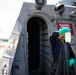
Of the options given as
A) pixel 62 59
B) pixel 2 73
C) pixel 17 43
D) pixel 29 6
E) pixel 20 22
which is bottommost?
pixel 2 73

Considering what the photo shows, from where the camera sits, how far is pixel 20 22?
172 inches

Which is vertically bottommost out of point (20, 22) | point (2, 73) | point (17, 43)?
point (2, 73)

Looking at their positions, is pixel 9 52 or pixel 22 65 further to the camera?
pixel 22 65

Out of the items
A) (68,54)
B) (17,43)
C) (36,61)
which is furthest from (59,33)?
(36,61)

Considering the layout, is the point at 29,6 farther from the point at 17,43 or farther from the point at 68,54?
the point at 68,54

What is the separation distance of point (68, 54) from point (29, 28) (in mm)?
2281

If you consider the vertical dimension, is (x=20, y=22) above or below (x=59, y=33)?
above

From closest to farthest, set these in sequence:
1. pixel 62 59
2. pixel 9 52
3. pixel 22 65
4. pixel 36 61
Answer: pixel 62 59 → pixel 9 52 → pixel 22 65 → pixel 36 61

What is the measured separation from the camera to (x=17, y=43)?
414 cm

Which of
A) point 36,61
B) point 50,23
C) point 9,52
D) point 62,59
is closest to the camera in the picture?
point 62,59

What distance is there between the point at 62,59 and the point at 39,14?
1.55 m

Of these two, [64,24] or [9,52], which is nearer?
[9,52]

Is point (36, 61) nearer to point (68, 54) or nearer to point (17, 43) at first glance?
point (17, 43)

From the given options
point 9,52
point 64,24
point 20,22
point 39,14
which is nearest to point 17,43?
point 9,52
